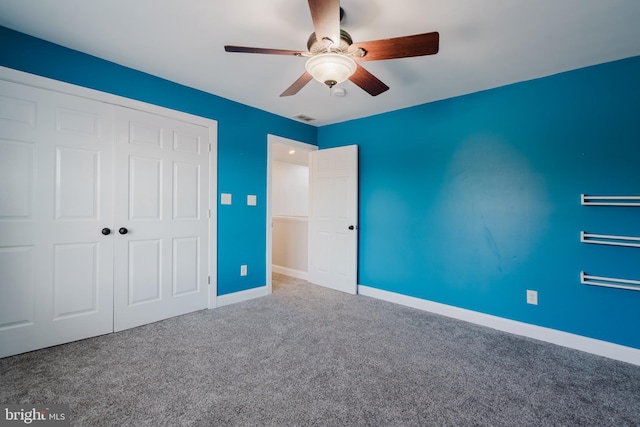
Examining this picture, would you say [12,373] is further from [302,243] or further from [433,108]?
[433,108]

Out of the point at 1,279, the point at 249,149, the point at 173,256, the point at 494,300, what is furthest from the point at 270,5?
the point at 494,300

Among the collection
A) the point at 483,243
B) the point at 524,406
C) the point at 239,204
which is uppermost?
the point at 239,204

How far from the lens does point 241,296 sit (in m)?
3.50

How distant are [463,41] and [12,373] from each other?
154 inches

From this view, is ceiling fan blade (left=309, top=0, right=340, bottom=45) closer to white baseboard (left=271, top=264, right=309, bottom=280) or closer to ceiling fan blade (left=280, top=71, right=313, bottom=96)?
ceiling fan blade (left=280, top=71, right=313, bottom=96)

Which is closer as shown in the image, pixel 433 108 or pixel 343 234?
pixel 433 108

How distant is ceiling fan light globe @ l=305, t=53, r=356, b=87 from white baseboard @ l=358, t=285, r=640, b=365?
269cm

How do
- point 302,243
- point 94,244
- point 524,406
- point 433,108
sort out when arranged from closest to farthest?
point 524,406
point 94,244
point 433,108
point 302,243

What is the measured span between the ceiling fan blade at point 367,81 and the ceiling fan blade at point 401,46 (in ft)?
0.54

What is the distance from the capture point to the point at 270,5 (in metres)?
1.78

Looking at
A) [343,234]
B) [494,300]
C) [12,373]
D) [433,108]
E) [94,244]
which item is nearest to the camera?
[12,373]

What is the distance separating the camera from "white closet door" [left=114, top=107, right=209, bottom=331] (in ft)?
8.57

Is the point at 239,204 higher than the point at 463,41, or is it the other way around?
the point at 463,41

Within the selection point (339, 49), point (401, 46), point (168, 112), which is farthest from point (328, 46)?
point (168, 112)
